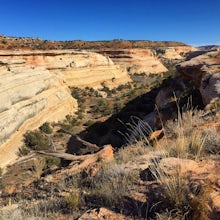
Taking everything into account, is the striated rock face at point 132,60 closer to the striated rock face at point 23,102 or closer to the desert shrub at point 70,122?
the striated rock face at point 23,102

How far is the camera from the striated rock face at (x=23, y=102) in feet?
42.0

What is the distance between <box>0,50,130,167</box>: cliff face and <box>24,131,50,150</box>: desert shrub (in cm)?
31

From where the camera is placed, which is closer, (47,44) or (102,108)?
(102,108)

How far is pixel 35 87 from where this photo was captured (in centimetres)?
1695

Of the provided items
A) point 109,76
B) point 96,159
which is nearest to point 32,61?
point 109,76

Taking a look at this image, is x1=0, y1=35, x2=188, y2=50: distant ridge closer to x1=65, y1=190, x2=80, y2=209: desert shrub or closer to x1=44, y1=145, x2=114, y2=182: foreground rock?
x1=44, y1=145, x2=114, y2=182: foreground rock

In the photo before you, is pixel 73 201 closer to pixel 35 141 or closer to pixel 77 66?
pixel 35 141

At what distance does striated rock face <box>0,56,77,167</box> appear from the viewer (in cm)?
1281

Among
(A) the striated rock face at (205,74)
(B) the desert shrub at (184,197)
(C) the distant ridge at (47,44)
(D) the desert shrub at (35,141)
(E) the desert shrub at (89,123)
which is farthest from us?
(C) the distant ridge at (47,44)

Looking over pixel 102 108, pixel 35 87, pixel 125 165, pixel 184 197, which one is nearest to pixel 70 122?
pixel 35 87

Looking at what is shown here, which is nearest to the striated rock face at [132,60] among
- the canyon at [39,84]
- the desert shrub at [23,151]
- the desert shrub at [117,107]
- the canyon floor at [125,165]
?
the canyon at [39,84]

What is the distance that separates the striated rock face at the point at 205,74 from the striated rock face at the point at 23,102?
7.51 meters

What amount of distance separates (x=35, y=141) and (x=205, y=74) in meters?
7.99

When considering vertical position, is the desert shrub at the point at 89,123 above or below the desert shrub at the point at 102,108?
below
